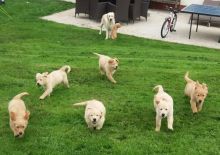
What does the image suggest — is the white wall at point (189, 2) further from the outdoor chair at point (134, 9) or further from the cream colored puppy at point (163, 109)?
the cream colored puppy at point (163, 109)

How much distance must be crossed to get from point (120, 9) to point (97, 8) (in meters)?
0.96

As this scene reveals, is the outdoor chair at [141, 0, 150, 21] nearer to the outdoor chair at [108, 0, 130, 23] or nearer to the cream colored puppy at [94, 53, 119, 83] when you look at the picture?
the outdoor chair at [108, 0, 130, 23]

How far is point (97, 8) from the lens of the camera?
64.4 ft

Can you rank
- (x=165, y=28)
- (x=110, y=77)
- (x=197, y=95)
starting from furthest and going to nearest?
(x=165, y=28) → (x=110, y=77) → (x=197, y=95)

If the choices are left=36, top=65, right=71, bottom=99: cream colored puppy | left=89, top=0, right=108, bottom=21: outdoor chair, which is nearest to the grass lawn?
left=36, top=65, right=71, bottom=99: cream colored puppy

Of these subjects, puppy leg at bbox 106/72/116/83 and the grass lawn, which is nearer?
the grass lawn

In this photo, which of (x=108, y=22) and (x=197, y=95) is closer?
(x=197, y=95)

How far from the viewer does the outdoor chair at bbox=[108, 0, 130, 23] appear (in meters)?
19.6

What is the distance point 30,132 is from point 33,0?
1598 cm

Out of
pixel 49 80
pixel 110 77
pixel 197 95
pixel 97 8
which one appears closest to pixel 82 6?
pixel 97 8

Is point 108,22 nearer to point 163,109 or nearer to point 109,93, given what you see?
point 109,93

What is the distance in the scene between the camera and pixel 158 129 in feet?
26.2

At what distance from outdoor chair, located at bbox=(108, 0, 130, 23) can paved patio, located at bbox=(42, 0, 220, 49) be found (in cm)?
37

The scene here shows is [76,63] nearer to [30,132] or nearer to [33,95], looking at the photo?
[33,95]
